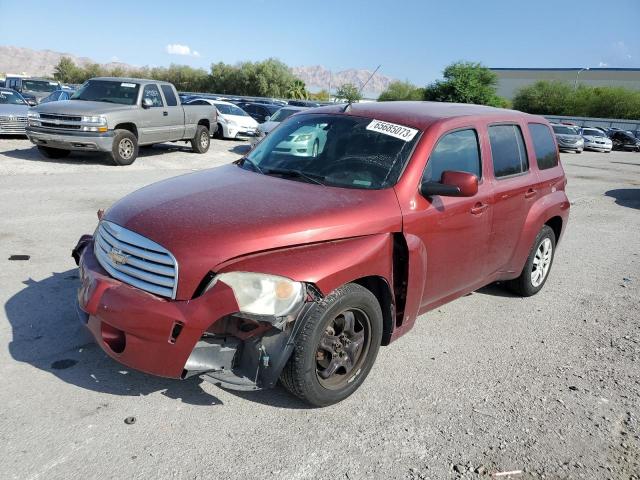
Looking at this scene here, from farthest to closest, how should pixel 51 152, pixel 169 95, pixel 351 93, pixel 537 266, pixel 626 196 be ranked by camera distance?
pixel 351 93 < pixel 626 196 < pixel 169 95 < pixel 51 152 < pixel 537 266

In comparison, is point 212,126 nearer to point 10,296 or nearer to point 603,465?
point 10,296

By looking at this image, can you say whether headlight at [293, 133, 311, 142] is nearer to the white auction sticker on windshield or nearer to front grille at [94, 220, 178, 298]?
the white auction sticker on windshield

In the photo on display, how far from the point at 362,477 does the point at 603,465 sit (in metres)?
1.35

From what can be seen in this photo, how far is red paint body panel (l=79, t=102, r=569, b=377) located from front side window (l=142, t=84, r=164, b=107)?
31.5ft

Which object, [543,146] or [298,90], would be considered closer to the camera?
[543,146]

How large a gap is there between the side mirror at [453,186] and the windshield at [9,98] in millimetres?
15486

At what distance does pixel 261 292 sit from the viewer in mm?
2762

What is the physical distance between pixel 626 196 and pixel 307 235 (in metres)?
13.5

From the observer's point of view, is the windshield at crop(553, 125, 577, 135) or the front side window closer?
the front side window

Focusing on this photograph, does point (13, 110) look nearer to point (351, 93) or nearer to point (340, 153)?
point (340, 153)

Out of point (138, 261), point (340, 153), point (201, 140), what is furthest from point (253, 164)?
point (201, 140)

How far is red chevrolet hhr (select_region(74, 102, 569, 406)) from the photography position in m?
2.80

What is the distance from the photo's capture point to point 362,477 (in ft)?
8.70

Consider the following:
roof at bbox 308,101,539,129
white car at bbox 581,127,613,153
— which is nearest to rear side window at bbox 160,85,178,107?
roof at bbox 308,101,539,129
